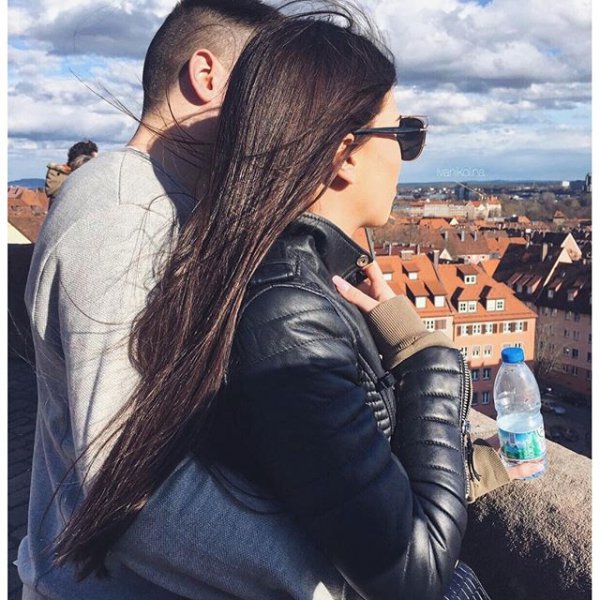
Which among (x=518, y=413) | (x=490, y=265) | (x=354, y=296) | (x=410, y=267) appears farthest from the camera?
(x=490, y=265)

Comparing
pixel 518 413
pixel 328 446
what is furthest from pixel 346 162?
pixel 518 413

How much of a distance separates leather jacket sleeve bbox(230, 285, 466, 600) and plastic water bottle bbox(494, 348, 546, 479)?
473 millimetres

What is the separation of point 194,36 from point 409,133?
47 cm

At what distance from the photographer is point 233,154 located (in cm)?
88

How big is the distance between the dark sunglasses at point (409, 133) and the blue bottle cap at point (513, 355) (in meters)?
Result: 0.48

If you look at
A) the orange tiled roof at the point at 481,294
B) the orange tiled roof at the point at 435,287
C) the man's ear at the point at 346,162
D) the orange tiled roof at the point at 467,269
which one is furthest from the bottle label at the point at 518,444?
the orange tiled roof at the point at 467,269

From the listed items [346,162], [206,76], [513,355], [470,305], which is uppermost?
[206,76]

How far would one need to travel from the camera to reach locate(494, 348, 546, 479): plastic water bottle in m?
1.32

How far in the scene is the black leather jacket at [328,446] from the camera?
801mm

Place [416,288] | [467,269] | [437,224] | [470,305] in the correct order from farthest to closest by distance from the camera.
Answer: [437,224], [467,269], [470,305], [416,288]

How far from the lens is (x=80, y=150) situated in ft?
13.9

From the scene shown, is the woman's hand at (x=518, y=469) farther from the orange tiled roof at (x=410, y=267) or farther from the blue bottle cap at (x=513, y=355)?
the orange tiled roof at (x=410, y=267)

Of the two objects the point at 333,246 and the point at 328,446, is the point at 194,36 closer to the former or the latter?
the point at 333,246

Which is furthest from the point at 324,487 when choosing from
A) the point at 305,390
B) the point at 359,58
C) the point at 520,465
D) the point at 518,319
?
the point at 518,319
